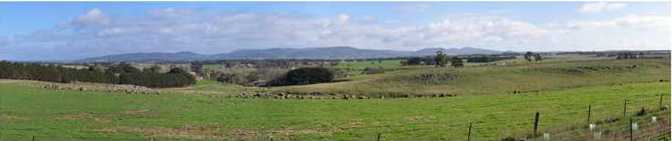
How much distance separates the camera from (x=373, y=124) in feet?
135

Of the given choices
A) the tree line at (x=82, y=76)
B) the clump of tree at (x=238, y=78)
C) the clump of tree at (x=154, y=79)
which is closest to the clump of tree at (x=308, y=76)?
the clump of tree at (x=154, y=79)

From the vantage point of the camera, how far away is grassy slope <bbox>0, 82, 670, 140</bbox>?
1389 inches

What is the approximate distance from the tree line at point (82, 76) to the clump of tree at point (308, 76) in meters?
18.2

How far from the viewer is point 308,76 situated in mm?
125312

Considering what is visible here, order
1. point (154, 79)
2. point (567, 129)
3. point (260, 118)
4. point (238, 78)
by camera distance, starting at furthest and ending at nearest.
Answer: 1. point (238, 78)
2. point (154, 79)
3. point (260, 118)
4. point (567, 129)

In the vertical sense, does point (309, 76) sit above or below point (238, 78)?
above

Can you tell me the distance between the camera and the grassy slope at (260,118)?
116 ft

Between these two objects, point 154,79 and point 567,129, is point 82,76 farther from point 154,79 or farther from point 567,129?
point 567,129

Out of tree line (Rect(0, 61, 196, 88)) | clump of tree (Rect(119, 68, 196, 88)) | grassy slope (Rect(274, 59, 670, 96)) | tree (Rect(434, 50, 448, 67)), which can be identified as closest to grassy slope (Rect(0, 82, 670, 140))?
grassy slope (Rect(274, 59, 670, 96))

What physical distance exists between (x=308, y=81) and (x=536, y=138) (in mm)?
102788

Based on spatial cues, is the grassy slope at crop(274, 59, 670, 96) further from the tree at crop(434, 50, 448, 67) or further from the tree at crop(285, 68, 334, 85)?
the tree at crop(434, 50, 448, 67)

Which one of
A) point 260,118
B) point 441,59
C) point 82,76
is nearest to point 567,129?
point 260,118

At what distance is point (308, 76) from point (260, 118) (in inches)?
3077

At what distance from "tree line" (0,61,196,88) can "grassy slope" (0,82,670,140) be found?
45.1m
